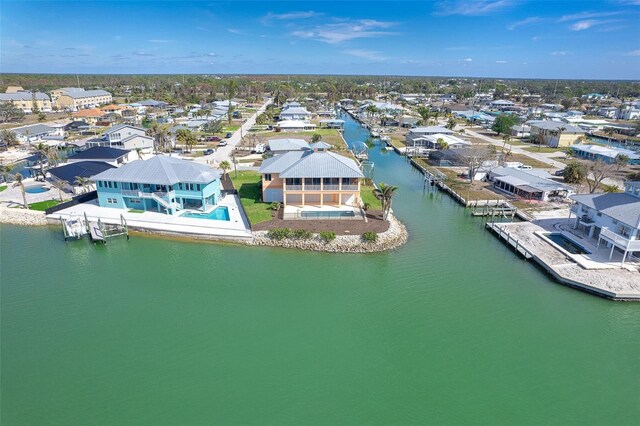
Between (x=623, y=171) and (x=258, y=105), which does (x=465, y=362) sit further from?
(x=258, y=105)

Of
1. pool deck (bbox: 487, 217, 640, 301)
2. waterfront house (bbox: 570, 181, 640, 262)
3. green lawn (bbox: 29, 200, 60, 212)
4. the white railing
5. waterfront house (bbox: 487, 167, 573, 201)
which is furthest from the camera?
waterfront house (bbox: 487, 167, 573, 201)

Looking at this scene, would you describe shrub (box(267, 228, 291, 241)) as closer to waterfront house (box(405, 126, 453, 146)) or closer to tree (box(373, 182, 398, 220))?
tree (box(373, 182, 398, 220))

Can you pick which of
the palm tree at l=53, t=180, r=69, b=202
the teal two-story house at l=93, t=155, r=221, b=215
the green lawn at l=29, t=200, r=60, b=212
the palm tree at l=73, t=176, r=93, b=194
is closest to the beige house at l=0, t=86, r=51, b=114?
the palm tree at l=53, t=180, r=69, b=202

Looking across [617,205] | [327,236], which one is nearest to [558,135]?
[617,205]

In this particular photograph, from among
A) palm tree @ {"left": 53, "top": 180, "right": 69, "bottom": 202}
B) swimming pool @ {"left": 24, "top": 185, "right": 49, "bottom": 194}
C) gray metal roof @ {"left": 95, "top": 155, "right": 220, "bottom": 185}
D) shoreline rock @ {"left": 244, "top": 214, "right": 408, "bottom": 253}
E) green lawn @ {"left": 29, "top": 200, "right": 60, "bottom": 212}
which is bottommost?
shoreline rock @ {"left": 244, "top": 214, "right": 408, "bottom": 253}

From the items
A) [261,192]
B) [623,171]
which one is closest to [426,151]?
[623,171]

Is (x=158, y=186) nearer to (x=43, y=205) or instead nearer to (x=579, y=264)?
(x=43, y=205)

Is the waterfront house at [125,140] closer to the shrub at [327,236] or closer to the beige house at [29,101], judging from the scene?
the shrub at [327,236]
